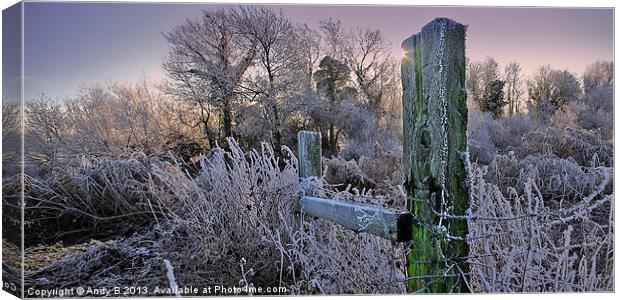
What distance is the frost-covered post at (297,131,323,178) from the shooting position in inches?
150

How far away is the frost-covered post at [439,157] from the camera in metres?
2.35

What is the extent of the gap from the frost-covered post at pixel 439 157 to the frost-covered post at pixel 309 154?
54.9 inches

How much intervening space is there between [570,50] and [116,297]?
3096 mm

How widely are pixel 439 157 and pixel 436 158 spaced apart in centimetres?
1

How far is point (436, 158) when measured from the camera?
7.70 feet

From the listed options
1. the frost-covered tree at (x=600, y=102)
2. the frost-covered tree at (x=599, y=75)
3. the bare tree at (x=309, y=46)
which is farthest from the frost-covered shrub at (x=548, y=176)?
the bare tree at (x=309, y=46)

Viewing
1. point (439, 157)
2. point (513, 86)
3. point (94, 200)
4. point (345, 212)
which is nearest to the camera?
point (439, 157)

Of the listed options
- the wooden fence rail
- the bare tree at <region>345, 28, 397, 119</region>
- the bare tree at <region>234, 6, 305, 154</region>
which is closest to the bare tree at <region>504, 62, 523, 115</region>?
the bare tree at <region>345, 28, 397, 119</region>

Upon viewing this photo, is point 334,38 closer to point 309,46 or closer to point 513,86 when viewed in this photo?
point 309,46

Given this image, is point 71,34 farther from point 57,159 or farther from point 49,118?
point 57,159

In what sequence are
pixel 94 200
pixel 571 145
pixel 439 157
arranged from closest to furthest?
pixel 439 157 → pixel 571 145 → pixel 94 200

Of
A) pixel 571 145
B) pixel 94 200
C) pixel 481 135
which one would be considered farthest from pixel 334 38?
pixel 94 200

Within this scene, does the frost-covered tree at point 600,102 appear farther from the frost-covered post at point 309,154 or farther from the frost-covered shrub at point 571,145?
the frost-covered post at point 309,154

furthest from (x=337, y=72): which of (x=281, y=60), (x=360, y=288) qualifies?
(x=360, y=288)
